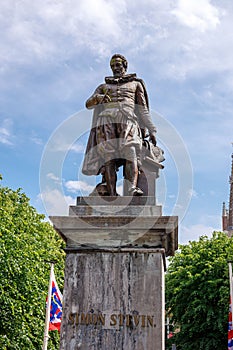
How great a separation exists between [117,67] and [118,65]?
0.12ft

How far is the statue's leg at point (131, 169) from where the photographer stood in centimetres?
673

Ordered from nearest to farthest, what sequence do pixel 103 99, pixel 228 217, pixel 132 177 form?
pixel 132 177
pixel 103 99
pixel 228 217

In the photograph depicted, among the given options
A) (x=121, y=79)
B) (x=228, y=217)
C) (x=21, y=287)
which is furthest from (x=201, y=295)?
(x=228, y=217)

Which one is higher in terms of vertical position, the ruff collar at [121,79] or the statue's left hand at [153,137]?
the ruff collar at [121,79]

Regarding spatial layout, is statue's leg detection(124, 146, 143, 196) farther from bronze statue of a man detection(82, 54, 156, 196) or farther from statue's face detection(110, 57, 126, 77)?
statue's face detection(110, 57, 126, 77)

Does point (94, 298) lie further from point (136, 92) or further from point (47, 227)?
point (47, 227)

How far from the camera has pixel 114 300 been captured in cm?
591

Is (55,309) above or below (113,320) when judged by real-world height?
above

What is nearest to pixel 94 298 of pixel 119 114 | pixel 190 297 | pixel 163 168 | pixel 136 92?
pixel 163 168

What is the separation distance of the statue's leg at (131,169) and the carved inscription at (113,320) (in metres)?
1.74

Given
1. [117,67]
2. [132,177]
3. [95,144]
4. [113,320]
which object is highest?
[117,67]

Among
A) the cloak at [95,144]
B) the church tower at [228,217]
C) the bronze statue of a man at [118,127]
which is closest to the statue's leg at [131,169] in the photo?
the bronze statue of a man at [118,127]

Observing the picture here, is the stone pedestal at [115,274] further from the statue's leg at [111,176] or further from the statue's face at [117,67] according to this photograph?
the statue's face at [117,67]

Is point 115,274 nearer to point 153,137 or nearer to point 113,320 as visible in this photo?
point 113,320
